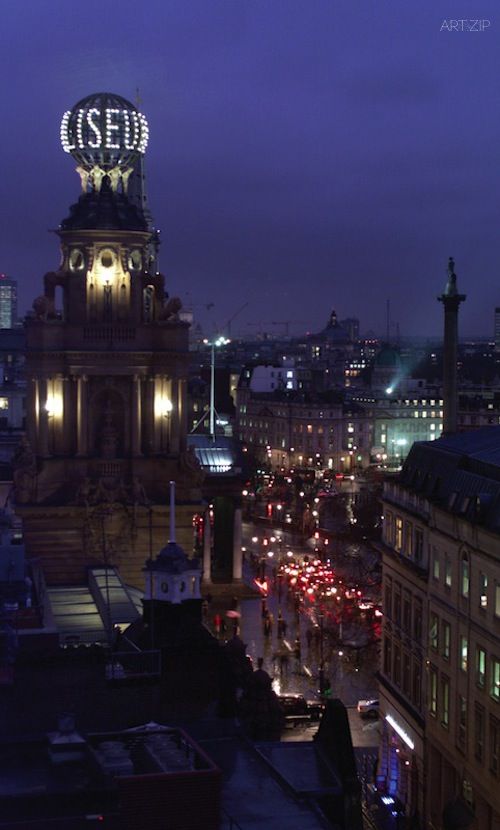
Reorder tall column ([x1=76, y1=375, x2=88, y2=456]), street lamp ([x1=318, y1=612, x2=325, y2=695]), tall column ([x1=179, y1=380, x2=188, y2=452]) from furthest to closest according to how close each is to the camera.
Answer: tall column ([x1=179, y1=380, x2=188, y2=452])
tall column ([x1=76, y1=375, x2=88, y2=456])
street lamp ([x1=318, y1=612, x2=325, y2=695])

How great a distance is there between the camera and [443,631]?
3994 centimetres

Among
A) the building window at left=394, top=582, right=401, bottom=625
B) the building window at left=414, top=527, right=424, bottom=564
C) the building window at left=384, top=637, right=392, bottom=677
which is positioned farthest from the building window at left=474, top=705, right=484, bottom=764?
the building window at left=384, top=637, right=392, bottom=677

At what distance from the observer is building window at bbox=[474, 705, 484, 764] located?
35656 millimetres

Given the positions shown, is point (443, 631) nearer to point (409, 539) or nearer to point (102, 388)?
point (409, 539)

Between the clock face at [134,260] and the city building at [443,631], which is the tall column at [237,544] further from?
the city building at [443,631]

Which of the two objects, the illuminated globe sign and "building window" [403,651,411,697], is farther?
the illuminated globe sign

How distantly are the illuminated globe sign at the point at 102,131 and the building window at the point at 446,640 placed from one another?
25261 mm

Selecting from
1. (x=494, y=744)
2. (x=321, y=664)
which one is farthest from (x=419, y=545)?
(x=321, y=664)

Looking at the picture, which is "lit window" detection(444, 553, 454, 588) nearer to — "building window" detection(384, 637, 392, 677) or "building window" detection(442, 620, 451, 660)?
"building window" detection(442, 620, 451, 660)

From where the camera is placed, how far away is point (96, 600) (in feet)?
151

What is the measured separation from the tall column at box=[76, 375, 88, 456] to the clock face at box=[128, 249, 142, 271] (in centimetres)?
451

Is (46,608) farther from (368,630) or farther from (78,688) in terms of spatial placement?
(368,630)

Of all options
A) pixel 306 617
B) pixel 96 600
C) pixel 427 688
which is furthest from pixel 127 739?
pixel 306 617

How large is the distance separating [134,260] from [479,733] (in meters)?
26.0
